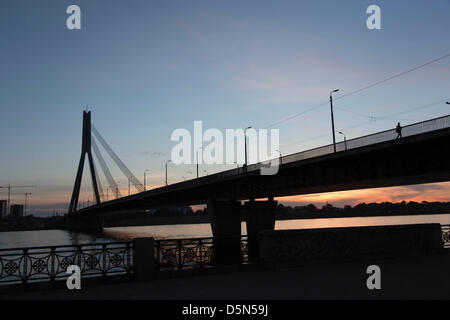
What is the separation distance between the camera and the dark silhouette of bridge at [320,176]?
83.2ft

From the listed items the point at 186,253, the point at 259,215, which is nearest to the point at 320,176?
the point at 259,215

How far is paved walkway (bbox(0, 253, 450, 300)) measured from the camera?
9852 mm

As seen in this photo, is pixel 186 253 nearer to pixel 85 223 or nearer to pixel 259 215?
pixel 259 215

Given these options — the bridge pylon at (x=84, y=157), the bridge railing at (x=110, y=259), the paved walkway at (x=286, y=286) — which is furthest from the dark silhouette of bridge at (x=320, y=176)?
the bridge pylon at (x=84, y=157)

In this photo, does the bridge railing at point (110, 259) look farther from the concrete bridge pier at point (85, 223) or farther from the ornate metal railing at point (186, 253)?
the concrete bridge pier at point (85, 223)

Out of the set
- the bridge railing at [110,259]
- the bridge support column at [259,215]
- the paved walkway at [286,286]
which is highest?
the bridge support column at [259,215]

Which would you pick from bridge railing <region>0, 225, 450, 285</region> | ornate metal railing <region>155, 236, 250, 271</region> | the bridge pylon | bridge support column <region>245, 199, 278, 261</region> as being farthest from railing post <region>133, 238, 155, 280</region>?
the bridge pylon

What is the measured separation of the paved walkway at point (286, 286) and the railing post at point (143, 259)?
1.56ft

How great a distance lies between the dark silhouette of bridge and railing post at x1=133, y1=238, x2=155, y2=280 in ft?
62.8

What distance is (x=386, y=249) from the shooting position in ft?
54.6

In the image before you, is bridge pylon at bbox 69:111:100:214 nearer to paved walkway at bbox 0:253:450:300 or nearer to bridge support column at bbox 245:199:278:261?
bridge support column at bbox 245:199:278:261
